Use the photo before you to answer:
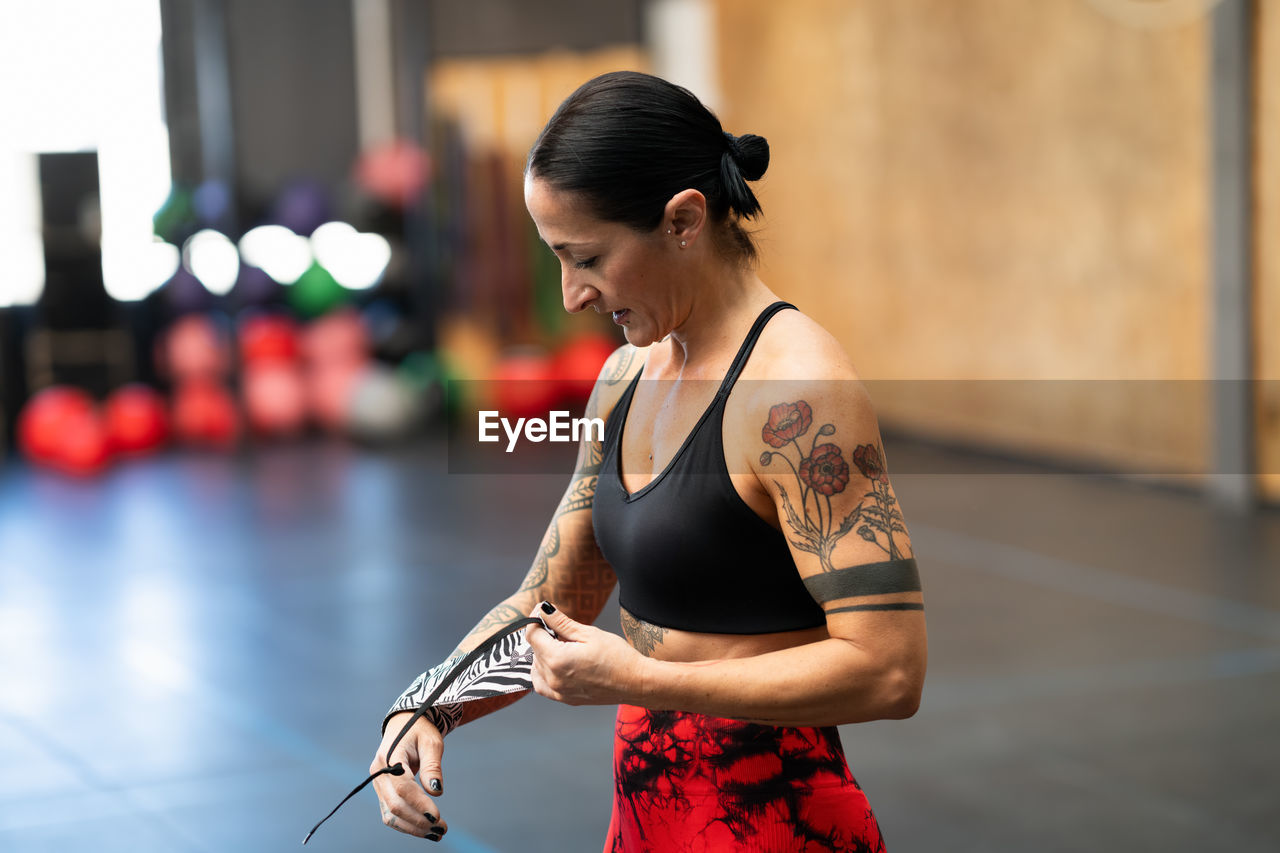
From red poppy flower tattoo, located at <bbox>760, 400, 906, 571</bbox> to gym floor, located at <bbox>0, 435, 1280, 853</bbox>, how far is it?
1.88 m

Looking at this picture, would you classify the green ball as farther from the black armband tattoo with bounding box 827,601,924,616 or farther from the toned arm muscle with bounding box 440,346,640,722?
the black armband tattoo with bounding box 827,601,924,616

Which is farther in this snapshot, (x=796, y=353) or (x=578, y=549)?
(x=578, y=549)

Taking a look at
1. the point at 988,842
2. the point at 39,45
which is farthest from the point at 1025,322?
A: the point at 39,45

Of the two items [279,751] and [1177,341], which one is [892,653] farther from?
[1177,341]

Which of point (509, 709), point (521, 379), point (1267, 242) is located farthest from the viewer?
point (521, 379)

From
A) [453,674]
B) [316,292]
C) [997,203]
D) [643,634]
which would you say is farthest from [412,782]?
[316,292]

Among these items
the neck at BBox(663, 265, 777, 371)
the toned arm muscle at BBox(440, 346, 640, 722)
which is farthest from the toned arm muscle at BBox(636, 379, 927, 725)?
the toned arm muscle at BBox(440, 346, 640, 722)

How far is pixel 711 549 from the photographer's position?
4.16 feet

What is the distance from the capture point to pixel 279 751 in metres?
3.47

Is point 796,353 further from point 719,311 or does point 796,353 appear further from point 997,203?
point 997,203

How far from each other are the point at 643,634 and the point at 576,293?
0.34 m

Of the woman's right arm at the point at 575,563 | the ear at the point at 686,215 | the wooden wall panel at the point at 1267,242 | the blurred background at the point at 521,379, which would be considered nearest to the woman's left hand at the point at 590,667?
the woman's right arm at the point at 575,563

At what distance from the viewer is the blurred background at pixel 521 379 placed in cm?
339

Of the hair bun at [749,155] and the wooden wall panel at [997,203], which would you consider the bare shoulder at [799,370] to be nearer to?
the hair bun at [749,155]
